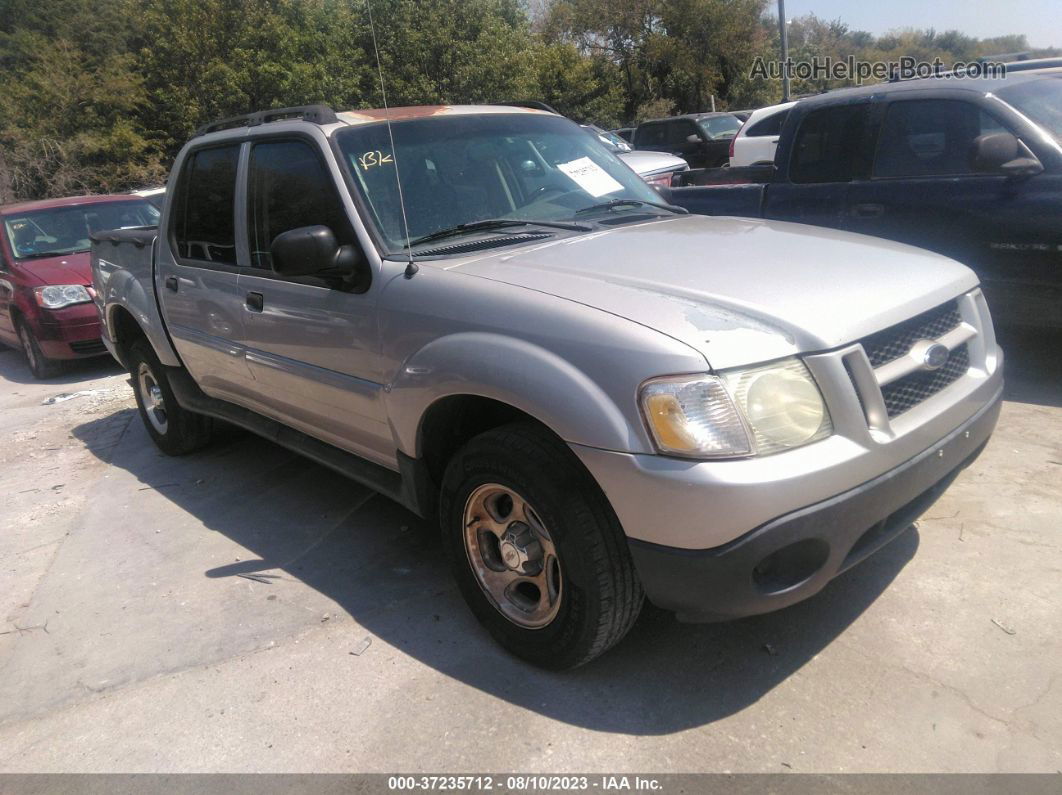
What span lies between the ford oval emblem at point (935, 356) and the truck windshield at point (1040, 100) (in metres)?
3.01

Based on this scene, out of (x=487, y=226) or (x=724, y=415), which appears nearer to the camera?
(x=724, y=415)

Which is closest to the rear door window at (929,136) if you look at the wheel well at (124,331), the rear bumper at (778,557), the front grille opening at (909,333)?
the front grille opening at (909,333)

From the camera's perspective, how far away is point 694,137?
1859cm

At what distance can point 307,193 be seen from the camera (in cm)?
379

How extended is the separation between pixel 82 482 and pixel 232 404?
157 cm

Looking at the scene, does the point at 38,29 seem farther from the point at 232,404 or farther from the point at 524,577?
the point at 524,577

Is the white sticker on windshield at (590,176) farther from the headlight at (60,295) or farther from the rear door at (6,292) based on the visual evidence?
the rear door at (6,292)

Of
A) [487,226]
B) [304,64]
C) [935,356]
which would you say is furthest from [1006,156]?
[304,64]

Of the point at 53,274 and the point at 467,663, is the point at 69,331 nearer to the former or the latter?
the point at 53,274

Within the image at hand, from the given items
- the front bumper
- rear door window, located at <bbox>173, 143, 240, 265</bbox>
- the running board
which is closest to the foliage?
the front bumper

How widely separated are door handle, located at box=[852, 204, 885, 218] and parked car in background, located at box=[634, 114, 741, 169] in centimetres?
1252

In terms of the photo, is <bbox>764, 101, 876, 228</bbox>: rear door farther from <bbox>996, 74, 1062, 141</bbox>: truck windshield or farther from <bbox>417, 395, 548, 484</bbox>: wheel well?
<bbox>417, 395, 548, 484</bbox>: wheel well

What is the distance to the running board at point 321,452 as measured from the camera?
341 cm

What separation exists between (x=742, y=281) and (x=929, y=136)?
11.3 feet
